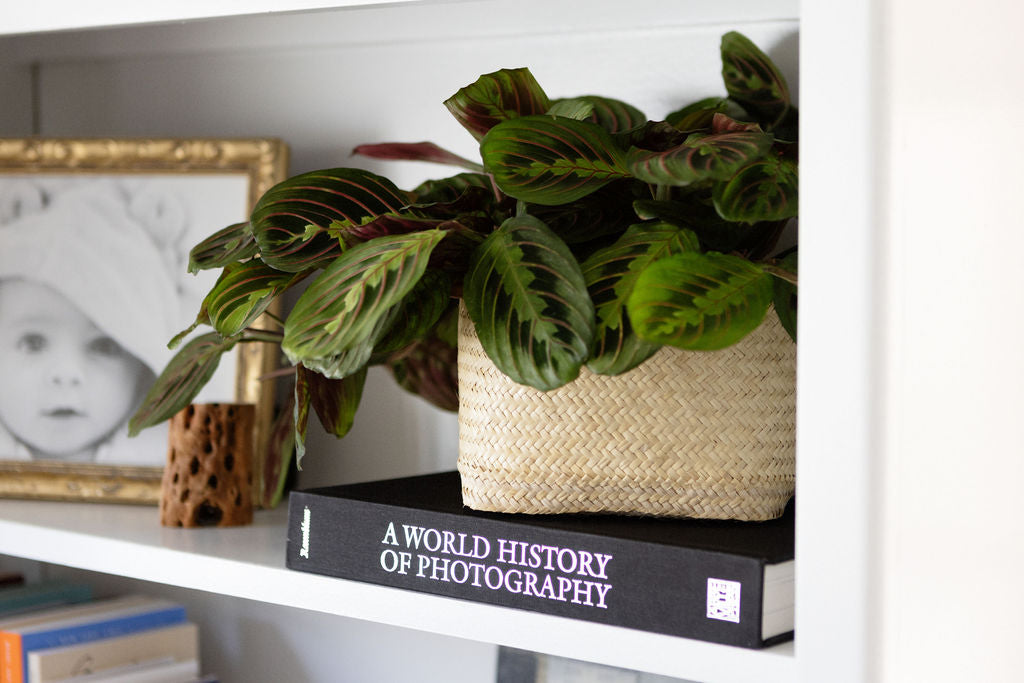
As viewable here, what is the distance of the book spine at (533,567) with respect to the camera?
24.2 inches

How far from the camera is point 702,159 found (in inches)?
23.3

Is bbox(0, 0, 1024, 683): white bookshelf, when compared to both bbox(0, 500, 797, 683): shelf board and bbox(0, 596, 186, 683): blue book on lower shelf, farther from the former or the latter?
bbox(0, 596, 186, 683): blue book on lower shelf

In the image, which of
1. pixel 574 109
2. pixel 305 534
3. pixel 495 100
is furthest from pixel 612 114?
pixel 305 534

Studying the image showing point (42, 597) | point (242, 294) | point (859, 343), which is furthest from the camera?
point (42, 597)

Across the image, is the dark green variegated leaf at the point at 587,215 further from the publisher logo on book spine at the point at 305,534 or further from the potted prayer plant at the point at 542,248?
the publisher logo on book spine at the point at 305,534

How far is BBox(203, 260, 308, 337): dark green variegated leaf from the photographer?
2.41ft

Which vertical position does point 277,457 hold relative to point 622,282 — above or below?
below

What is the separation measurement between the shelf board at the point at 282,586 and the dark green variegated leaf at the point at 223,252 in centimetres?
24

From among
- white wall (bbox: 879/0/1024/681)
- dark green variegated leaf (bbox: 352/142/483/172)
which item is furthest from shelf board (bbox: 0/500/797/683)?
dark green variegated leaf (bbox: 352/142/483/172)

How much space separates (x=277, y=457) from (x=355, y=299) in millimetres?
452

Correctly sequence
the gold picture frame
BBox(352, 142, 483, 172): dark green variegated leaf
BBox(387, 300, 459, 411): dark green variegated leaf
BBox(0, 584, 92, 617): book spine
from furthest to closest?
A: BBox(0, 584, 92, 617): book spine → the gold picture frame → BBox(387, 300, 459, 411): dark green variegated leaf → BBox(352, 142, 483, 172): dark green variegated leaf

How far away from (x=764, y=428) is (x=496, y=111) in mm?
279

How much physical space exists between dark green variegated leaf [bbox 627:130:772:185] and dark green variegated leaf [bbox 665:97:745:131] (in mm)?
191

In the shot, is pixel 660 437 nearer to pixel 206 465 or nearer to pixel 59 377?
pixel 206 465
